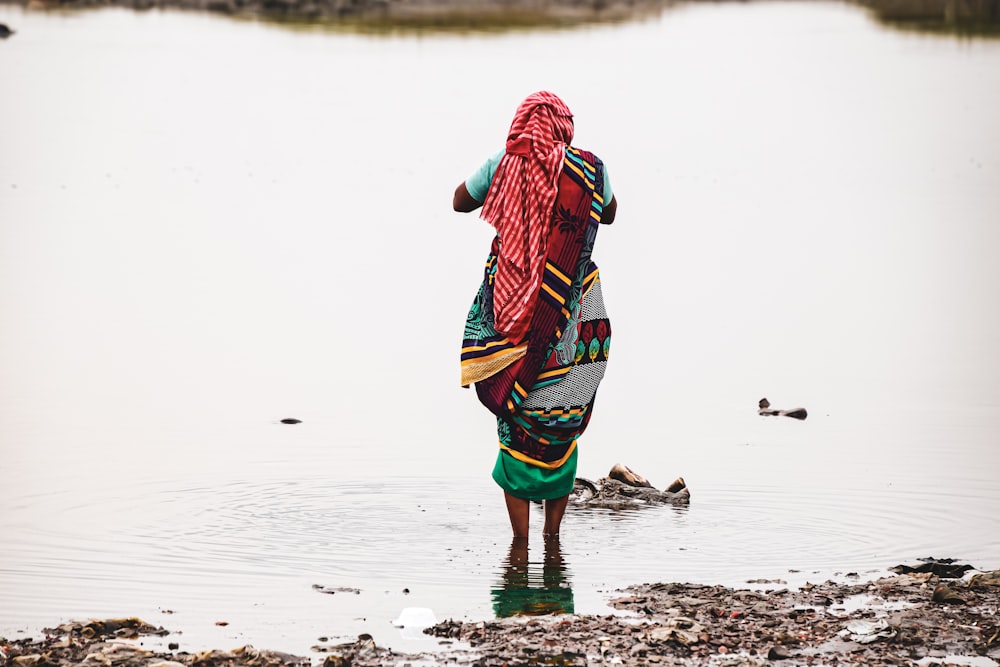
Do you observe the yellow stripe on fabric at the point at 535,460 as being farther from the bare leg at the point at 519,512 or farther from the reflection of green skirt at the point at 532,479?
the bare leg at the point at 519,512

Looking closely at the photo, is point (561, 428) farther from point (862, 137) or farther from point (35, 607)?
point (862, 137)

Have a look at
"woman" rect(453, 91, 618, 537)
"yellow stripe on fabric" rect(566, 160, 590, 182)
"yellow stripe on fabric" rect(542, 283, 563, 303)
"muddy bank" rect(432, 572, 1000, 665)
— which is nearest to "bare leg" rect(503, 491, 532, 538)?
"woman" rect(453, 91, 618, 537)

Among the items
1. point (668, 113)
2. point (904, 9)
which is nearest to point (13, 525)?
point (668, 113)

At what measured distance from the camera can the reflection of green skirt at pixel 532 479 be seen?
6195mm

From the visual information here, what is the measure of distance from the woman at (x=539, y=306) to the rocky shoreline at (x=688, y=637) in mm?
1001

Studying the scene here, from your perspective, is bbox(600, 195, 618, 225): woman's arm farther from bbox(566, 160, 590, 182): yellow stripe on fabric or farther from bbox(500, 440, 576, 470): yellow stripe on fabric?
bbox(500, 440, 576, 470): yellow stripe on fabric

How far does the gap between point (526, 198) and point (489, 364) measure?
2.10 feet

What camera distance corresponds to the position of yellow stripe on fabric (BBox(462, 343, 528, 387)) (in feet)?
20.3

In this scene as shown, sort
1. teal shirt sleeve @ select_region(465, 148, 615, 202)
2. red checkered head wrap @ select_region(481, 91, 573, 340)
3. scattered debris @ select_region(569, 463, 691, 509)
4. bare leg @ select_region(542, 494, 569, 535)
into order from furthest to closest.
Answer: scattered debris @ select_region(569, 463, 691, 509)
bare leg @ select_region(542, 494, 569, 535)
teal shirt sleeve @ select_region(465, 148, 615, 202)
red checkered head wrap @ select_region(481, 91, 573, 340)

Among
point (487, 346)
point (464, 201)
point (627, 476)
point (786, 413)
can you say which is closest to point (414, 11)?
point (786, 413)

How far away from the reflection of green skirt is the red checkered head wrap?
20.7 inches

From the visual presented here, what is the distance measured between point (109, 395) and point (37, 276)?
431 cm

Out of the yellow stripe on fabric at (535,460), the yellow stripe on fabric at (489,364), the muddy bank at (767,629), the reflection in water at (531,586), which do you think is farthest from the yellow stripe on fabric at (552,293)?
the muddy bank at (767,629)

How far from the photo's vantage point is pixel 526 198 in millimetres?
6047
